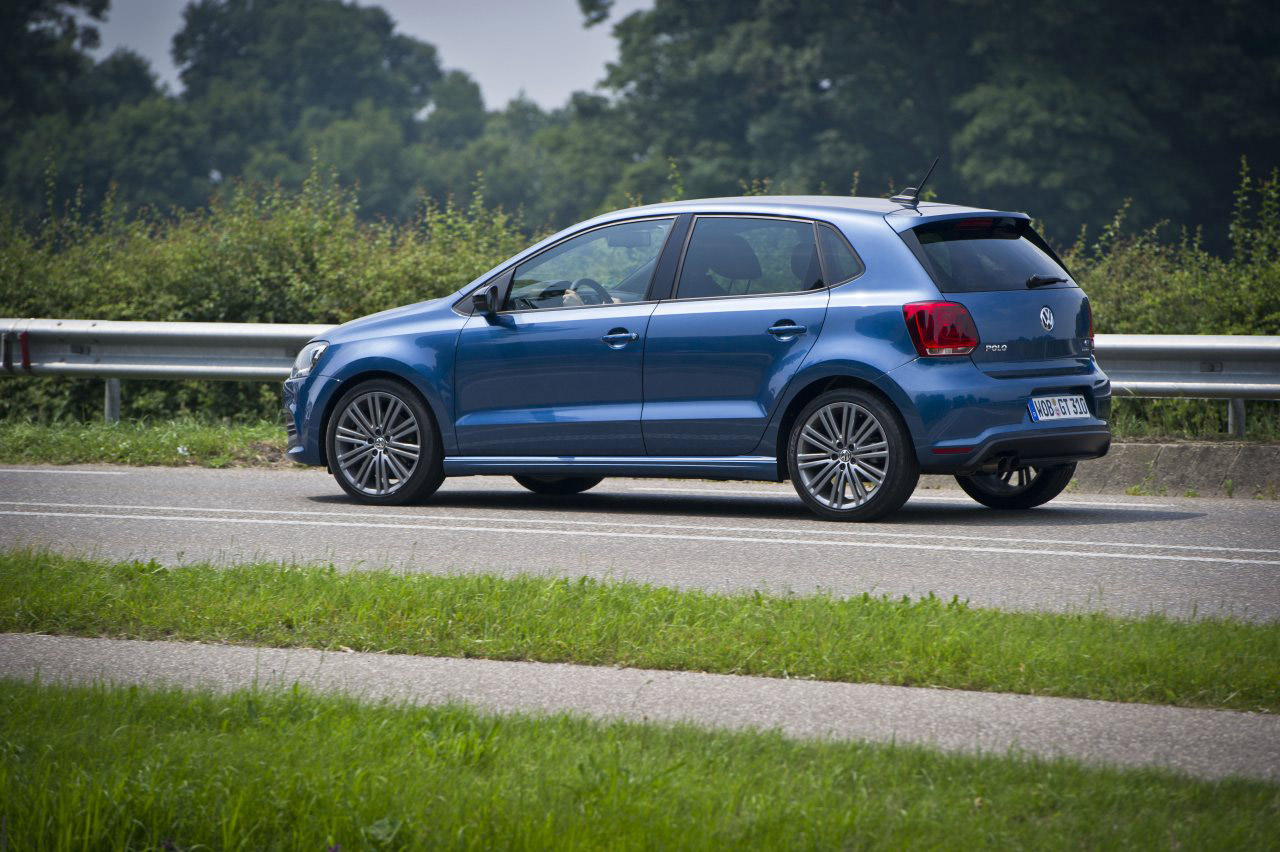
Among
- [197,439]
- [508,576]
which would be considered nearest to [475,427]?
[508,576]

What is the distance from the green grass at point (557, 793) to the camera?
3.84 metres

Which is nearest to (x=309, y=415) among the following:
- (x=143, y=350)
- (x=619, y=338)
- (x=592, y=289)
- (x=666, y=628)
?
(x=592, y=289)

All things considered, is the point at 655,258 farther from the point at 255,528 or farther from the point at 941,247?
the point at 255,528

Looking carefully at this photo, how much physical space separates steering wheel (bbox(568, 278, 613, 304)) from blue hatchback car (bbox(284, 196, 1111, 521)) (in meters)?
0.01

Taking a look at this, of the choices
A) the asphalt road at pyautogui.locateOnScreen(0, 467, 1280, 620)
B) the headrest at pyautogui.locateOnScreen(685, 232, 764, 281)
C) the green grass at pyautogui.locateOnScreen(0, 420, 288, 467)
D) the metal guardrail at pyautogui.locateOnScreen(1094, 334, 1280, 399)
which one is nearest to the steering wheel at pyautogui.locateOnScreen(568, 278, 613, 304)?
the headrest at pyautogui.locateOnScreen(685, 232, 764, 281)

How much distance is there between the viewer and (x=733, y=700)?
5.20 m

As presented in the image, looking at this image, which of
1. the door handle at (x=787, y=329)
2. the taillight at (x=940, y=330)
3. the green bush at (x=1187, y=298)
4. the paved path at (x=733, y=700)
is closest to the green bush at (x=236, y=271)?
the green bush at (x=1187, y=298)

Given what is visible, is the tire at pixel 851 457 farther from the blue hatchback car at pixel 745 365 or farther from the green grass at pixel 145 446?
the green grass at pixel 145 446

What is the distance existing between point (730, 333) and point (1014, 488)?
2.12 meters

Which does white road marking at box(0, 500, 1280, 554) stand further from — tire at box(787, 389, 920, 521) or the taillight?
the taillight

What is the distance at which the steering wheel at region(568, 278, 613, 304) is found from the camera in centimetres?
994

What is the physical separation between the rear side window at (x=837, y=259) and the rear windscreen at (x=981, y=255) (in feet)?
1.05

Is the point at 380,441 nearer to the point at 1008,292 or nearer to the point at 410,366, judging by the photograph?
the point at 410,366

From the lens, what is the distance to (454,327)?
33.5 ft
